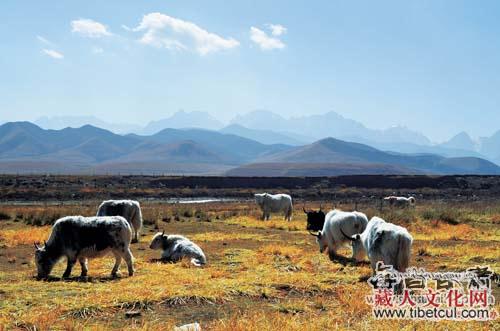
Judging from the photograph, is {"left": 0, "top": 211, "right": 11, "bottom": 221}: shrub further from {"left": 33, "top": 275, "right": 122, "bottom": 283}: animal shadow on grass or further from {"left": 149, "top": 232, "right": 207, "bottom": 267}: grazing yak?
{"left": 33, "top": 275, "right": 122, "bottom": 283}: animal shadow on grass

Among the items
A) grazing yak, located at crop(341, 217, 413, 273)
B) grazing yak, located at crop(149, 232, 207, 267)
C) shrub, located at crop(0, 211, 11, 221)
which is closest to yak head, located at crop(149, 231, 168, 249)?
grazing yak, located at crop(149, 232, 207, 267)

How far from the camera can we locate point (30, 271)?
42.6ft

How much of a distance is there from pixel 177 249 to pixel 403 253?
748cm

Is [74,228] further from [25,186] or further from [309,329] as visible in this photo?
[25,186]

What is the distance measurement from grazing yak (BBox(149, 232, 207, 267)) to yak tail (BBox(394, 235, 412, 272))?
5974 mm

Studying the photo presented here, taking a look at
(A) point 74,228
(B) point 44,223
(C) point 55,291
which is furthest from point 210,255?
(B) point 44,223

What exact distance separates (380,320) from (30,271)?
947 cm

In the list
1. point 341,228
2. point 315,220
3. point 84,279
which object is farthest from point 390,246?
point 315,220

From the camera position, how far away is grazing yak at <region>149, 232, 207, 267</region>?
48.2ft

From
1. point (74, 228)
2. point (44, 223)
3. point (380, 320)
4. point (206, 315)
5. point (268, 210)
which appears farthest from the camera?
point (268, 210)

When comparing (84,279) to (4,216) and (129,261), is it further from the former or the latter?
(4,216)

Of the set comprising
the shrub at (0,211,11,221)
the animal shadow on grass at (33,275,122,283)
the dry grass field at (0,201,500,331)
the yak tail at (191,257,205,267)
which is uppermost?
the dry grass field at (0,201,500,331)

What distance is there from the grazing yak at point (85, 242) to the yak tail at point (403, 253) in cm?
662

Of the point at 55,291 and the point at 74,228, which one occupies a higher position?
the point at 74,228
